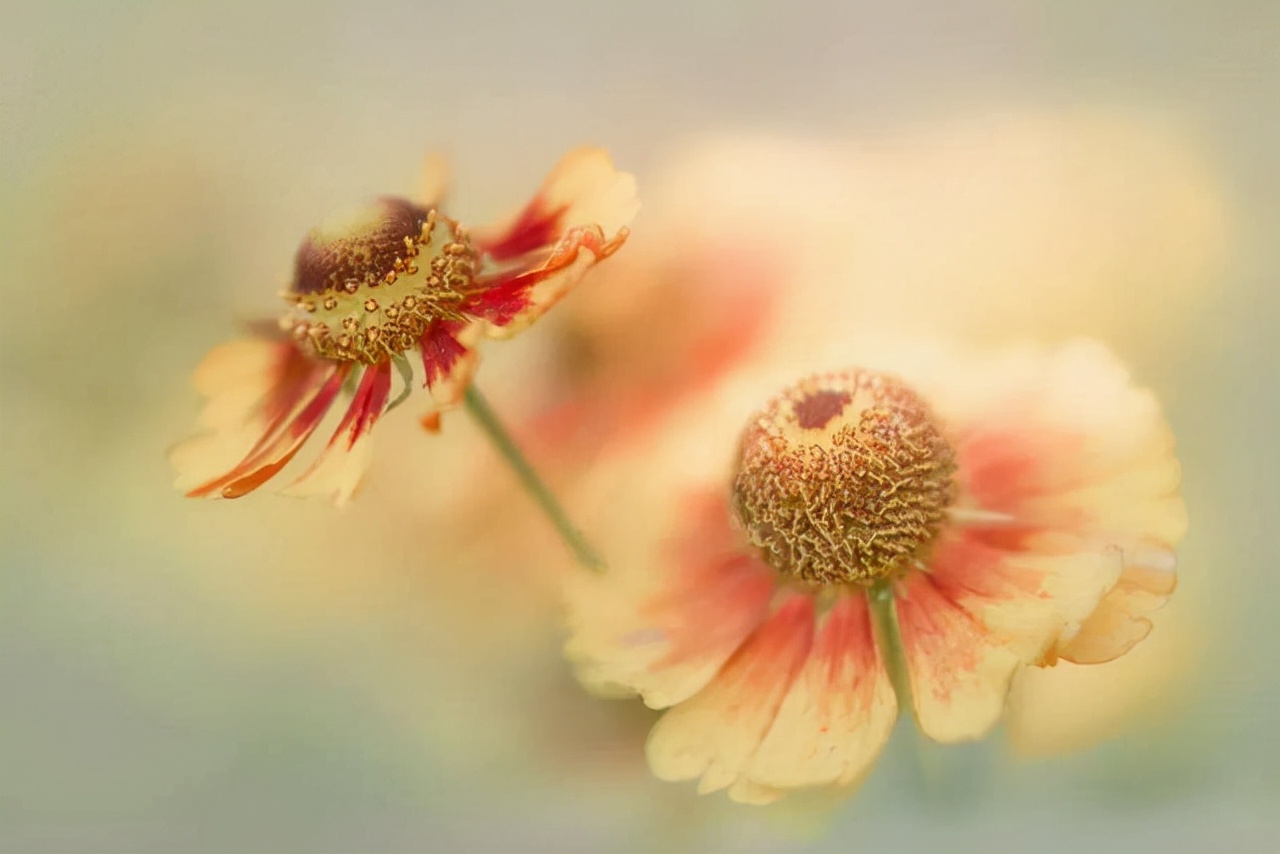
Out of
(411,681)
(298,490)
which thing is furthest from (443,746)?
(298,490)

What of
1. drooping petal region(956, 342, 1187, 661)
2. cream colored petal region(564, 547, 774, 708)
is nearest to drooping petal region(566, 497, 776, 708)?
cream colored petal region(564, 547, 774, 708)

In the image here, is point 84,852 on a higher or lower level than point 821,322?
lower

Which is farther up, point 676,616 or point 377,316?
point 377,316

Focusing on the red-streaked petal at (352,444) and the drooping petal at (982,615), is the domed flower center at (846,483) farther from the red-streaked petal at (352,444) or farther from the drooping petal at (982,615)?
the red-streaked petal at (352,444)

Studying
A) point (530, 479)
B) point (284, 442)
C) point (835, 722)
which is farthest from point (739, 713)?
point (284, 442)

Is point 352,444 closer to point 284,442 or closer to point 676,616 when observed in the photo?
point 284,442

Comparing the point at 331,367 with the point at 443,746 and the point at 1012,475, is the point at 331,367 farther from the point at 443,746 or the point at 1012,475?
the point at 1012,475
